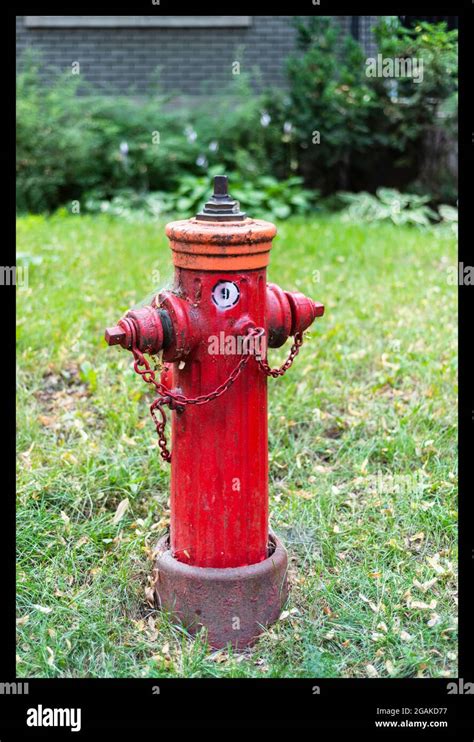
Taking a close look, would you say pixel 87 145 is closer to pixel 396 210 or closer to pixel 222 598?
pixel 396 210

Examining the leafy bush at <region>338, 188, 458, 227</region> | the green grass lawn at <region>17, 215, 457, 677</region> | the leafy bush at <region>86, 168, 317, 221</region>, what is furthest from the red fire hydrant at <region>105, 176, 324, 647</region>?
the leafy bush at <region>86, 168, 317, 221</region>

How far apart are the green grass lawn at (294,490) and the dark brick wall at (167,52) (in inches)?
205

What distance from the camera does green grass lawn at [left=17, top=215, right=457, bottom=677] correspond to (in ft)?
9.41

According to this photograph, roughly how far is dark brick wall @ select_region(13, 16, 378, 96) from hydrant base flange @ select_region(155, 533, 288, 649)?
854 cm

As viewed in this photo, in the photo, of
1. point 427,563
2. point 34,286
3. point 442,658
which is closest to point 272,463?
point 427,563

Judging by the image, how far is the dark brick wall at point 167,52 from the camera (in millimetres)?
10562

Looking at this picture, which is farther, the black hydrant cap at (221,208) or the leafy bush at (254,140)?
the leafy bush at (254,140)

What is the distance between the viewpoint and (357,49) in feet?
30.5

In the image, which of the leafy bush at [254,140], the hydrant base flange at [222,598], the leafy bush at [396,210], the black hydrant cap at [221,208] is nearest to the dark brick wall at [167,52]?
the leafy bush at [254,140]

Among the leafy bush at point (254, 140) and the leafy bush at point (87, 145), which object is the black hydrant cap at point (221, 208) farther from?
the leafy bush at point (87, 145)

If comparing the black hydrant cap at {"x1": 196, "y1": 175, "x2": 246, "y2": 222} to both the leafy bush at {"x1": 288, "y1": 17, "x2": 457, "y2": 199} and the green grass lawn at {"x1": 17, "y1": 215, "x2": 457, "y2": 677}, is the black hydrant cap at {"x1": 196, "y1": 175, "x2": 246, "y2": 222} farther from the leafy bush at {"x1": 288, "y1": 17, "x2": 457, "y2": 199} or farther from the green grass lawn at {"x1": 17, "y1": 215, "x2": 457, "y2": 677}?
the leafy bush at {"x1": 288, "y1": 17, "x2": 457, "y2": 199}

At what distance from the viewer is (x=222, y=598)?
2910 mm

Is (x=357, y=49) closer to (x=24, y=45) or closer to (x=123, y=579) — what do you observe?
(x=24, y=45)
